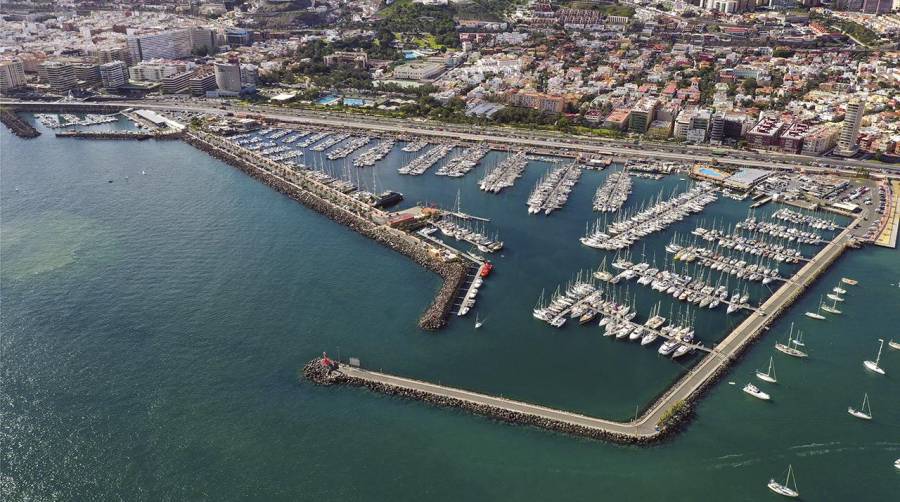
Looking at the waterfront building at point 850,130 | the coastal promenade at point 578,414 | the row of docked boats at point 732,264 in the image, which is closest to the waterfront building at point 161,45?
the coastal promenade at point 578,414

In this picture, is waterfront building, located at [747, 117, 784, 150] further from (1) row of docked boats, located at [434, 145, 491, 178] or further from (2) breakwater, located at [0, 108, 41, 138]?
(2) breakwater, located at [0, 108, 41, 138]

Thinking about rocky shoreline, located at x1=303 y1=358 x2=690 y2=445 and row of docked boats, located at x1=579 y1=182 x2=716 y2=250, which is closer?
rocky shoreline, located at x1=303 y1=358 x2=690 y2=445

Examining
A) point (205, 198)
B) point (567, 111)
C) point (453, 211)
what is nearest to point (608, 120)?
point (567, 111)

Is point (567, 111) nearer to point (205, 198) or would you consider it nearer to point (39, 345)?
point (205, 198)

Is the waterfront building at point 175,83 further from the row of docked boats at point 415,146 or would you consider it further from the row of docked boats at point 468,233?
the row of docked boats at point 468,233

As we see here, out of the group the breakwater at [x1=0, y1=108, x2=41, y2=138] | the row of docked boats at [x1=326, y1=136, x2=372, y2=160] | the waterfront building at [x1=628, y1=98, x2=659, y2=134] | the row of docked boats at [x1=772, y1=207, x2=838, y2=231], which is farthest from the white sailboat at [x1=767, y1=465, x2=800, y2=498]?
the breakwater at [x1=0, y1=108, x2=41, y2=138]

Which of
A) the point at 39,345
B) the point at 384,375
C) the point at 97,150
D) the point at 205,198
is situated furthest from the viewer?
the point at 97,150
